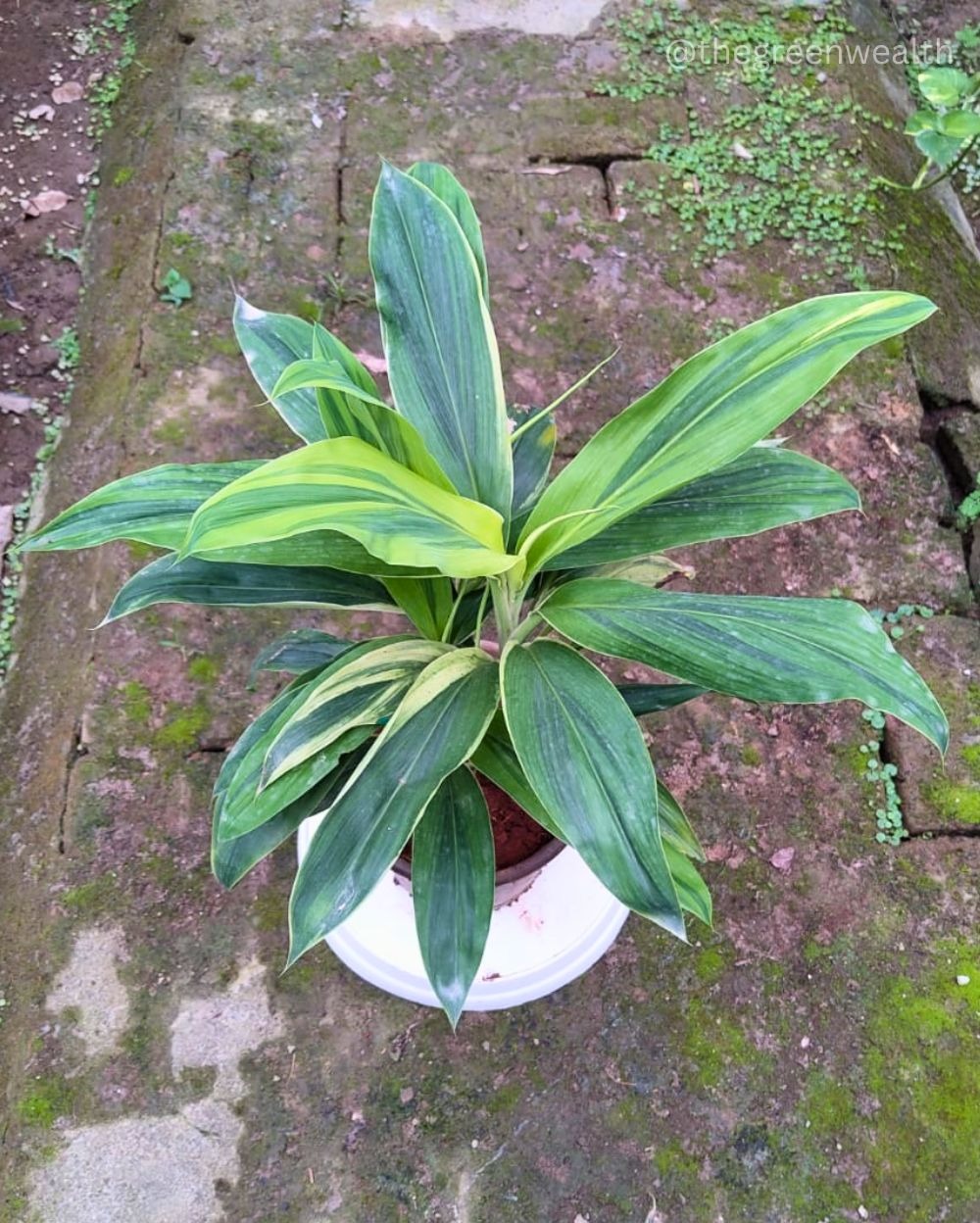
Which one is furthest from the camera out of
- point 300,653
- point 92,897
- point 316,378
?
point 92,897

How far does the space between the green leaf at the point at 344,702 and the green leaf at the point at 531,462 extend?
0.79ft

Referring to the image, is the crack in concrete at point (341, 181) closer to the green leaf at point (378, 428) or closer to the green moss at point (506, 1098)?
the green leaf at point (378, 428)

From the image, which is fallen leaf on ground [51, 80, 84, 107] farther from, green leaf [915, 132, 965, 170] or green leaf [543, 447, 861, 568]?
green leaf [543, 447, 861, 568]

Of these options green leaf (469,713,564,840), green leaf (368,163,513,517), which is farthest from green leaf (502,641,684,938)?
green leaf (368,163,513,517)

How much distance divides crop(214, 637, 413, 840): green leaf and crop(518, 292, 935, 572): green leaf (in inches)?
11.0

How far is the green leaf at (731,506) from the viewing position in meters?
0.96

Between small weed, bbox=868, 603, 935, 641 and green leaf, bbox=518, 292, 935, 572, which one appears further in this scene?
small weed, bbox=868, 603, 935, 641

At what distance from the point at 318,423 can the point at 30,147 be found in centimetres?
224

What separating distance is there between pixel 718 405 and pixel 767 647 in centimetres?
25

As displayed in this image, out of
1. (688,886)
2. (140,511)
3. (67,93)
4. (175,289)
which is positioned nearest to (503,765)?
(688,886)

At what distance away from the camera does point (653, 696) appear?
114 centimetres

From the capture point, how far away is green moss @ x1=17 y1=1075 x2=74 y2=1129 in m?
1.47

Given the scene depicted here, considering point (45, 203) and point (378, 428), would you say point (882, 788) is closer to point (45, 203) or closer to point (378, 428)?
point (378, 428)

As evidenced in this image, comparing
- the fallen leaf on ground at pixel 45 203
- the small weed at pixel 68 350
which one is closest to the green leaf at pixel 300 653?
the small weed at pixel 68 350
